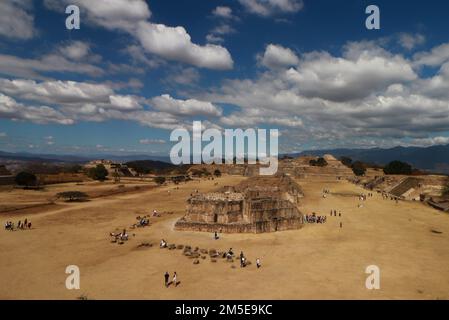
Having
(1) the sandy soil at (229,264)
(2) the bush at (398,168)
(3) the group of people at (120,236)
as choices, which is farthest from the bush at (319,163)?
(3) the group of people at (120,236)

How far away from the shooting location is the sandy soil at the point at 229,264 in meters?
19.5

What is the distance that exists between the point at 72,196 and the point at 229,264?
38.0 m

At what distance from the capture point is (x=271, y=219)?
1407 inches

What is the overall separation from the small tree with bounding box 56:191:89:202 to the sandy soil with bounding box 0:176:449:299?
963 centimetres

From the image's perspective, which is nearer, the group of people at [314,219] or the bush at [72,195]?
the group of people at [314,219]

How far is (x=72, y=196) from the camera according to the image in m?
53.3

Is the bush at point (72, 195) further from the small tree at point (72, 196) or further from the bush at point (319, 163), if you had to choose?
the bush at point (319, 163)

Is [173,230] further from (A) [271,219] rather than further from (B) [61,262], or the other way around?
(B) [61,262]

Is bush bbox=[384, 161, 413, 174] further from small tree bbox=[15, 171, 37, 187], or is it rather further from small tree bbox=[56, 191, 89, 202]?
small tree bbox=[15, 171, 37, 187]

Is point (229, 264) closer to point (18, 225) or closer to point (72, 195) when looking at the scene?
point (18, 225)

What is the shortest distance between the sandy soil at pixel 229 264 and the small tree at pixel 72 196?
31.6 feet

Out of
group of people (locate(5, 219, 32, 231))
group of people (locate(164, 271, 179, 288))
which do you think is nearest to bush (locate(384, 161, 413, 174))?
group of people (locate(164, 271, 179, 288))
